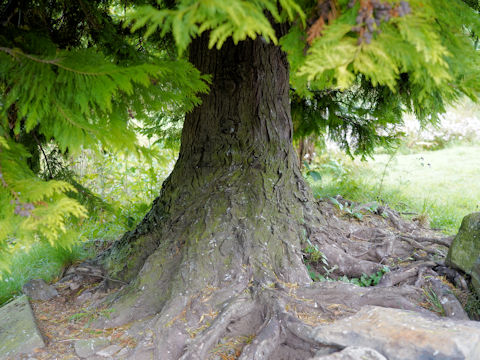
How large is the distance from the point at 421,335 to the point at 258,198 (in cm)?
173

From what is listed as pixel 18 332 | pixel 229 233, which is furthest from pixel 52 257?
pixel 229 233

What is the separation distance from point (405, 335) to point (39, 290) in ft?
10.7

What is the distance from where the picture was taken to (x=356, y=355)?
2029 mm

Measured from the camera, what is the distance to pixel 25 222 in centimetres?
150

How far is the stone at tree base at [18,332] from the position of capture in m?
2.72

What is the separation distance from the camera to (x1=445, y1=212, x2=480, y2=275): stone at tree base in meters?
3.00

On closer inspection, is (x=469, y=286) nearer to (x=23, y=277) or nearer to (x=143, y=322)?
(x=143, y=322)

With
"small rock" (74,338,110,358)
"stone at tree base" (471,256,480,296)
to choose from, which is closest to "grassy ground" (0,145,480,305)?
"small rock" (74,338,110,358)

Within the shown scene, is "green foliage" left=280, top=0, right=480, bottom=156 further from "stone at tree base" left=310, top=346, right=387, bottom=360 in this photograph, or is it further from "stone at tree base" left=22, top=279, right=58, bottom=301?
"stone at tree base" left=22, top=279, right=58, bottom=301

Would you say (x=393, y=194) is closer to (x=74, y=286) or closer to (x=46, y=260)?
(x=74, y=286)

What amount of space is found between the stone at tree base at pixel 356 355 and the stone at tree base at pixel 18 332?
6.99ft

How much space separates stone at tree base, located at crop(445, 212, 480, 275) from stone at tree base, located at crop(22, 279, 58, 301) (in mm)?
3716

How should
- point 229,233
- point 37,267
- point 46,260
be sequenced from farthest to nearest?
point 46,260 < point 37,267 < point 229,233

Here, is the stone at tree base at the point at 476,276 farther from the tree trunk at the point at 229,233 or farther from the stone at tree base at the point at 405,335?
the tree trunk at the point at 229,233
